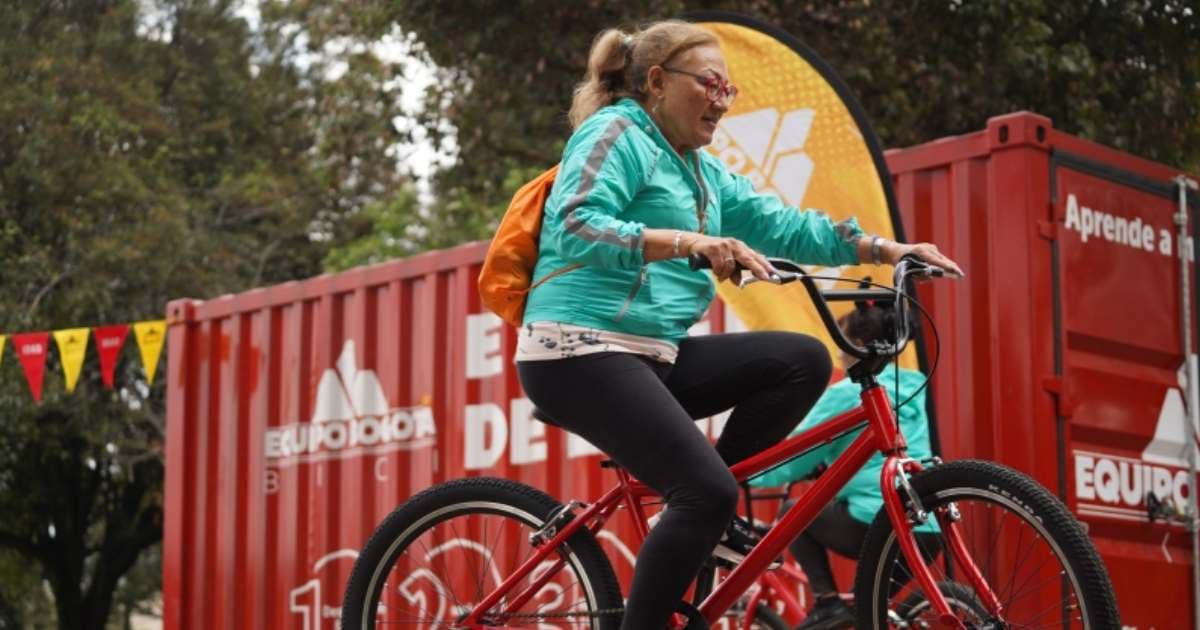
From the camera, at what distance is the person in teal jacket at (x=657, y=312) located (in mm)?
3496

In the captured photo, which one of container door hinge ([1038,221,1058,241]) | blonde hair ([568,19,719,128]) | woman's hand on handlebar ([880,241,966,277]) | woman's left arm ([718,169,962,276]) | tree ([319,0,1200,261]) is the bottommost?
woman's hand on handlebar ([880,241,966,277])

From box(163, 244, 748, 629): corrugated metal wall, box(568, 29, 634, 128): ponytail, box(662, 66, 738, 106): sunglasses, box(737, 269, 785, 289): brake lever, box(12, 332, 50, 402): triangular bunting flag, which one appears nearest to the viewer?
box(737, 269, 785, 289): brake lever

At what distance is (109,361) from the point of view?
11352 millimetres

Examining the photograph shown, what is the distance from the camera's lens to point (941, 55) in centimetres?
1110

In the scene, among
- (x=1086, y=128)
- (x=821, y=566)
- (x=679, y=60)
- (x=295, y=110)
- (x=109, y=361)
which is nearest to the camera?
(x=679, y=60)

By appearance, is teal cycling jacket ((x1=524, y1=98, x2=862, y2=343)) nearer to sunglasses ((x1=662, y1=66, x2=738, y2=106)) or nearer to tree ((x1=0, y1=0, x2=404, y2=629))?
sunglasses ((x1=662, y1=66, x2=738, y2=106))

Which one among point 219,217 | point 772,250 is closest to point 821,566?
point 772,250

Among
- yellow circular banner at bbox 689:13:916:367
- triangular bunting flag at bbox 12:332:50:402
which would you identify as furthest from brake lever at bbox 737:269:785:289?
triangular bunting flag at bbox 12:332:50:402

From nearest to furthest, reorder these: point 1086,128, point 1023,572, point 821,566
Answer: point 1023,572, point 821,566, point 1086,128

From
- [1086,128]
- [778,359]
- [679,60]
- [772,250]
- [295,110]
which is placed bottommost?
[778,359]

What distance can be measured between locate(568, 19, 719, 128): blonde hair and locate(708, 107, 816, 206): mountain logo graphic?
2.62 metres

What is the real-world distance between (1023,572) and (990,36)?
304 inches

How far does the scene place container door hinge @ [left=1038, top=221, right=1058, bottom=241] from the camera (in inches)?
222

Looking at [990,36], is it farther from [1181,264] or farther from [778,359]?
[778,359]
